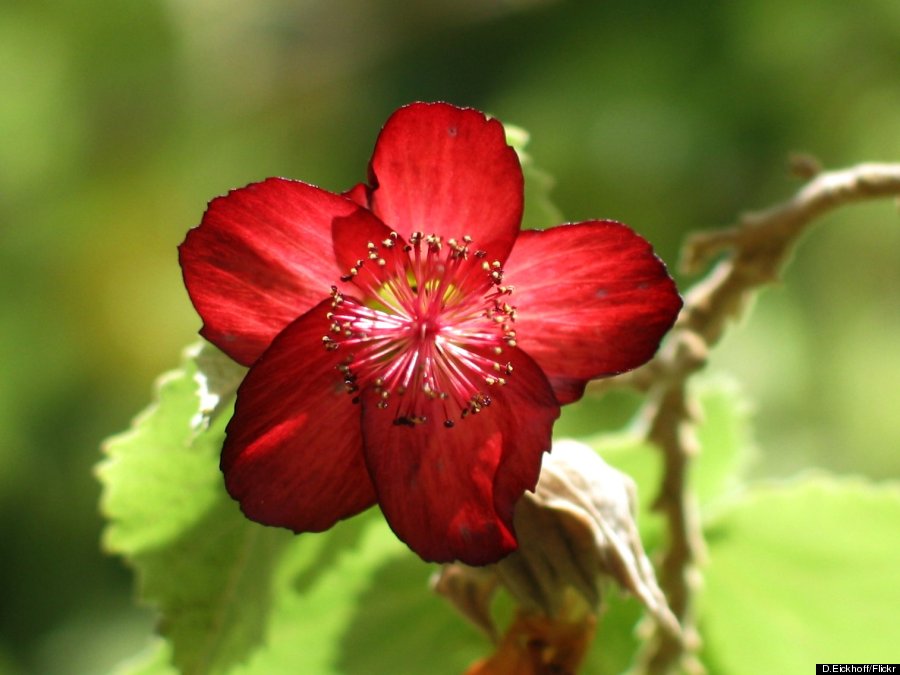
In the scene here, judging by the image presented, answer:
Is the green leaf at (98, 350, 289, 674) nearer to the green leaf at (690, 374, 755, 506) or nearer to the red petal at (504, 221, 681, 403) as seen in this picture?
the red petal at (504, 221, 681, 403)

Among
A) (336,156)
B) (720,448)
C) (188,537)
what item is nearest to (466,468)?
(188,537)

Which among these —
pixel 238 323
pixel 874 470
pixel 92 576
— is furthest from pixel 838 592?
pixel 92 576

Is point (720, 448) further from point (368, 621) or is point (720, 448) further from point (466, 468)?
point (466, 468)

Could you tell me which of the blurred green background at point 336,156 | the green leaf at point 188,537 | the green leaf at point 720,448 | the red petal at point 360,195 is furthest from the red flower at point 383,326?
the blurred green background at point 336,156

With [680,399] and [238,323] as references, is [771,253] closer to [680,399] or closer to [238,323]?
[680,399]

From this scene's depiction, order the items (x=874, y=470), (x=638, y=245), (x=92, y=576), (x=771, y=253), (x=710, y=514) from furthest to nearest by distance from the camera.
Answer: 1. (x=92, y=576)
2. (x=874, y=470)
3. (x=710, y=514)
4. (x=771, y=253)
5. (x=638, y=245)

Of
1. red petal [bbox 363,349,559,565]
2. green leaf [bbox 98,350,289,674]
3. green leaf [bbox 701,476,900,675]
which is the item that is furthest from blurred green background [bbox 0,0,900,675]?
red petal [bbox 363,349,559,565]
